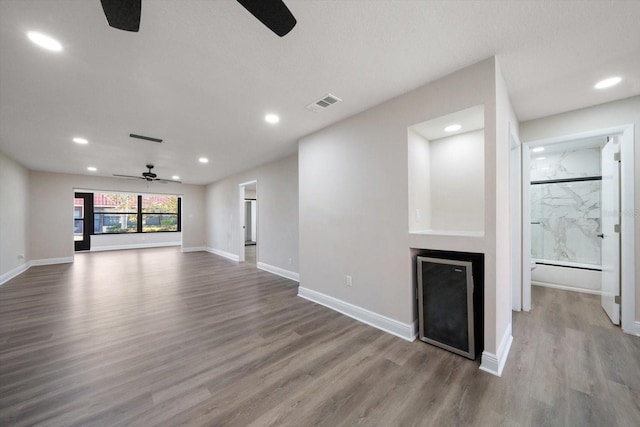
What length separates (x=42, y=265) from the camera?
6441 mm

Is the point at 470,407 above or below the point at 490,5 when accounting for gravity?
below

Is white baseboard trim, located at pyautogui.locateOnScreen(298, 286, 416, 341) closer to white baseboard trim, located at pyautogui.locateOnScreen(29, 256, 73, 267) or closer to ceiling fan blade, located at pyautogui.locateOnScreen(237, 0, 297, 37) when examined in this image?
ceiling fan blade, located at pyautogui.locateOnScreen(237, 0, 297, 37)

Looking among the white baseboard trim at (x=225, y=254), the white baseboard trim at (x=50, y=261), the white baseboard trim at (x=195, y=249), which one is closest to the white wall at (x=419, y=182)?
the white baseboard trim at (x=225, y=254)

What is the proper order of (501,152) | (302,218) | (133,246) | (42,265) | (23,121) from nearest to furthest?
(501,152) < (23,121) < (302,218) < (42,265) < (133,246)

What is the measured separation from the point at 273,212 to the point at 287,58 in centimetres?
386

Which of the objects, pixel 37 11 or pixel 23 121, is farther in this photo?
pixel 23 121

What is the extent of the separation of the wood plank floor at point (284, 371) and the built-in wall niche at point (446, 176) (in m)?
1.29

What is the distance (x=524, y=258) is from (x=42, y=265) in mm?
10874

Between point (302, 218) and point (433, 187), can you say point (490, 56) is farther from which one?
point (302, 218)

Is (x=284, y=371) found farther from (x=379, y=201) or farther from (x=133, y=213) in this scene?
(x=133, y=213)

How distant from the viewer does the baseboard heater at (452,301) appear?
7.03 feet

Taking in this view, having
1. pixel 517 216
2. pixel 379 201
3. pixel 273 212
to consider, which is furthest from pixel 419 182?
pixel 273 212

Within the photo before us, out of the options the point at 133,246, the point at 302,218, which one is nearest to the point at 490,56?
the point at 302,218

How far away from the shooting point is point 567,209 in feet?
15.1
